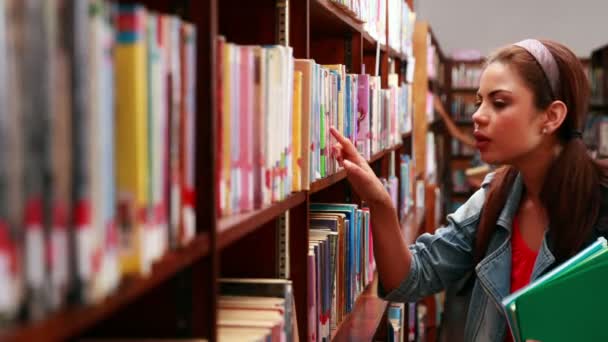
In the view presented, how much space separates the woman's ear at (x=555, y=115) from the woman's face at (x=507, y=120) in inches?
0.9

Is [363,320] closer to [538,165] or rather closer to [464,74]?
[538,165]

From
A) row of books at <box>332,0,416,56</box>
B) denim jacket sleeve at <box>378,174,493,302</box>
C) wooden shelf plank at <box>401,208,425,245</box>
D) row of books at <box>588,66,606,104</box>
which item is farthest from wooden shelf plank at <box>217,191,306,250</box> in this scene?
row of books at <box>588,66,606,104</box>

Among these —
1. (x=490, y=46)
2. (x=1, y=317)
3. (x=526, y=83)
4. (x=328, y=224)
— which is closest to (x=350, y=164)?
(x=328, y=224)

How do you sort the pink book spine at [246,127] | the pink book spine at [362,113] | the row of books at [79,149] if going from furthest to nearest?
the pink book spine at [362,113]
the pink book spine at [246,127]
the row of books at [79,149]

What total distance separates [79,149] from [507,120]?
1.51 metres

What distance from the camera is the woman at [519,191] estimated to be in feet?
6.02

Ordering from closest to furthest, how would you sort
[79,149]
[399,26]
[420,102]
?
[79,149] < [399,26] < [420,102]

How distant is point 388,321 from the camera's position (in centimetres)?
299

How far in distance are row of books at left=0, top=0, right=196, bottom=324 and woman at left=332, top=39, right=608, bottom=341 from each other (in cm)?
108

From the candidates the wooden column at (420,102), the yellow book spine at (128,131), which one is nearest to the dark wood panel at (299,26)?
the yellow book spine at (128,131)

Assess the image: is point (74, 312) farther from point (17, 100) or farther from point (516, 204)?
point (516, 204)

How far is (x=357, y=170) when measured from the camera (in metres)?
1.77

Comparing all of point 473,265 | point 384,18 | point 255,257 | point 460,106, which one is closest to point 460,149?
point 460,106

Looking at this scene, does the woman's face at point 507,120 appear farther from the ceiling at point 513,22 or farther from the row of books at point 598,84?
the ceiling at point 513,22
